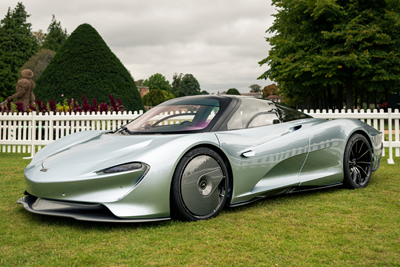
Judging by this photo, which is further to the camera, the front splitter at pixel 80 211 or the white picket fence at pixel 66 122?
the white picket fence at pixel 66 122

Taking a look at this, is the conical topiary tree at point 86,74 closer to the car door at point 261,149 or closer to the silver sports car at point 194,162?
the silver sports car at point 194,162

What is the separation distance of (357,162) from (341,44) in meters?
19.4

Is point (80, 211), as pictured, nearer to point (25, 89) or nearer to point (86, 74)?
point (25, 89)

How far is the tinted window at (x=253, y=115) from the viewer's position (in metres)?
4.14

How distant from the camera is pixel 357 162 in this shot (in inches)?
204

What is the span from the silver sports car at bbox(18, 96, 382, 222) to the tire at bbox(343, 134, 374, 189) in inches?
0.7

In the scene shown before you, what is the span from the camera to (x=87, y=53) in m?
19.7

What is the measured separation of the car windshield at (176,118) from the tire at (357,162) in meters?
2.05

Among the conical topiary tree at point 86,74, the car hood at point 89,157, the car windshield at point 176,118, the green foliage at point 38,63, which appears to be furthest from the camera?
the green foliage at point 38,63

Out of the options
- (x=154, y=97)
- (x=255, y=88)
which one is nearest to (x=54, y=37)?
(x=154, y=97)

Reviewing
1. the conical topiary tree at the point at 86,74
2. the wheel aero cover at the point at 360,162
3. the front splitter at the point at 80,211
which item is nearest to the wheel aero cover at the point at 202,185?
the front splitter at the point at 80,211

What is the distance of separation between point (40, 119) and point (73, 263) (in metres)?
8.58

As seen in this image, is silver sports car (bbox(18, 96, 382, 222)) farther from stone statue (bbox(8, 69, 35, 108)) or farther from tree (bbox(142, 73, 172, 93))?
tree (bbox(142, 73, 172, 93))

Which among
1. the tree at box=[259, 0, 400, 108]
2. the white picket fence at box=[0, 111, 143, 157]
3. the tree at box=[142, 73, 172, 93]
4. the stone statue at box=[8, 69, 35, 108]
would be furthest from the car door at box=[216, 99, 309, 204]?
the tree at box=[142, 73, 172, 93]
